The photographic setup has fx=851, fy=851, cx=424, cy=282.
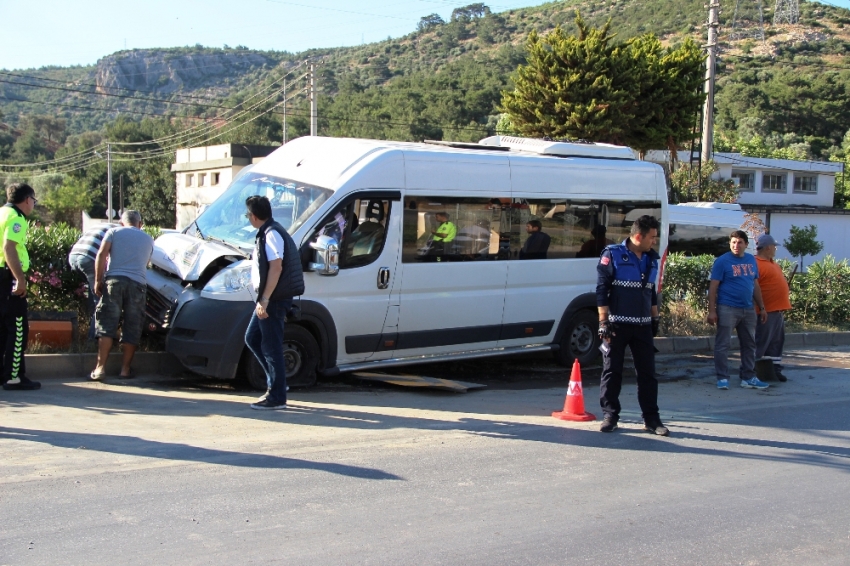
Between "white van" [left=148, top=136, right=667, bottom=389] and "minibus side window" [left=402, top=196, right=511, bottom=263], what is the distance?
0.05ft

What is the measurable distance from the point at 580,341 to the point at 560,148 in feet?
8.02

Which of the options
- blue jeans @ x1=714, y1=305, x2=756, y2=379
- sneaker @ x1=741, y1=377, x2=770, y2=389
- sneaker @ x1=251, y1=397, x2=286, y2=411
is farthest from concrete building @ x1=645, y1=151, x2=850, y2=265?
sneaker @ x1=251, y1=397, x2=286, y2=411

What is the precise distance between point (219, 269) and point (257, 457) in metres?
2.99

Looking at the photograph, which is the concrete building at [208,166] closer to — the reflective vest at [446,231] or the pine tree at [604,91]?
the pine tree at [604,91]

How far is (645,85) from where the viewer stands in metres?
25.8

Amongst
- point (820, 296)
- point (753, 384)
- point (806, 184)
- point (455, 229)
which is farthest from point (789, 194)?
point (455, 229)

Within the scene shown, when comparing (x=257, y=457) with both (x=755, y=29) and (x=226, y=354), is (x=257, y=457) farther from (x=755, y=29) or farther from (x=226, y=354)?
(x=755, y=29)

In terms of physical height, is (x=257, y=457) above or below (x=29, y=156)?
below

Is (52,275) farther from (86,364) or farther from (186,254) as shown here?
(186,254)

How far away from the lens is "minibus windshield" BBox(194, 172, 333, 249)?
8617 millimetres

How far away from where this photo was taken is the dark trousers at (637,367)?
711 centimetres

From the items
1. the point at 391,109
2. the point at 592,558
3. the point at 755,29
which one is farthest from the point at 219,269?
the point at 755,29

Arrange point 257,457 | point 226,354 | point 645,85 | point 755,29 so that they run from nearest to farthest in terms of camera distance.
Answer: point 257,457, point 226,354, point 645,85, point 755,29

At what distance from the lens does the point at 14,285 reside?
7.85 metres
